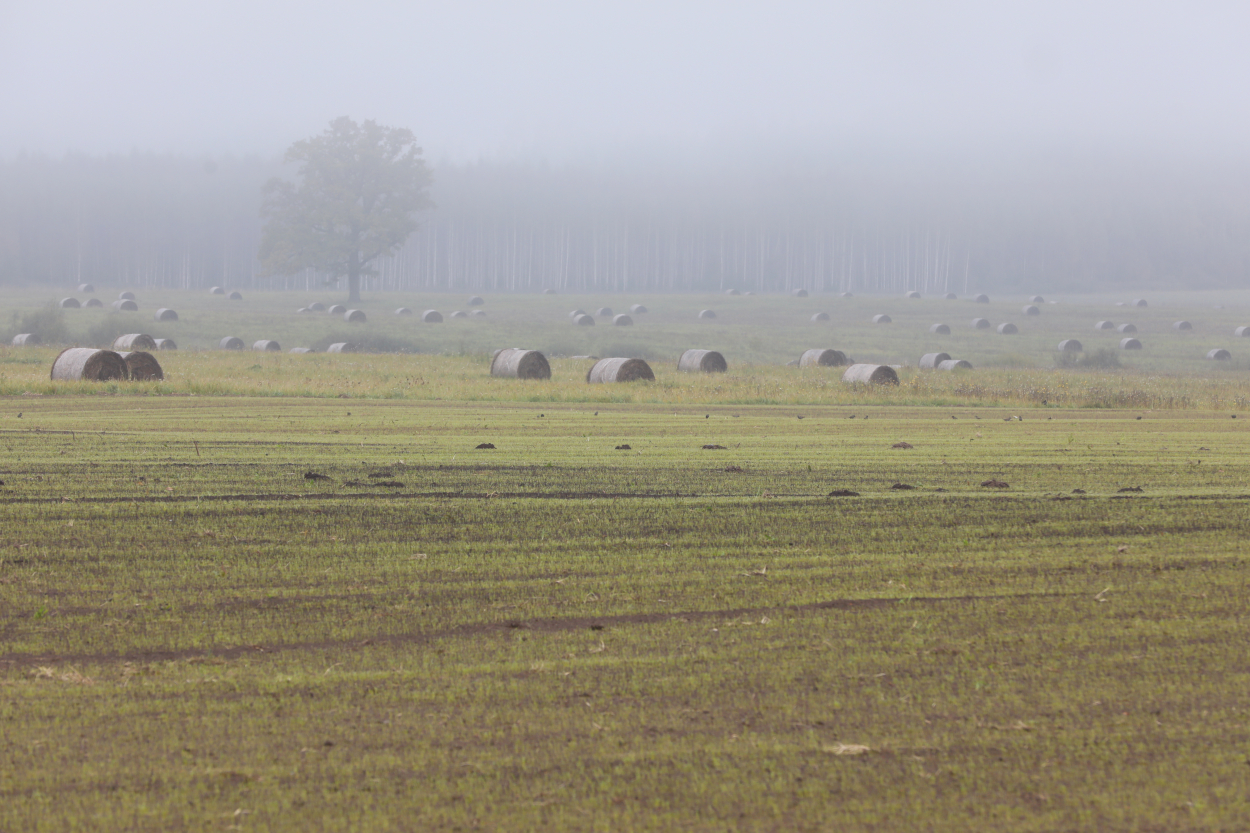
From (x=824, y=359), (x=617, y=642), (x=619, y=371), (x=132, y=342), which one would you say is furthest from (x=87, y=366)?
(x=824, y=359)

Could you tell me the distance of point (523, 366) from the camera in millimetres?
38438

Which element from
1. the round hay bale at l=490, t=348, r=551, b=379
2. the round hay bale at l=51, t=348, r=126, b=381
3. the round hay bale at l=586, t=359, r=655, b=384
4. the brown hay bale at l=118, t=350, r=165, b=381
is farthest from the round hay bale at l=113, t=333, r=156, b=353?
the round hay bale at l=586, t=359, r=655, b=384

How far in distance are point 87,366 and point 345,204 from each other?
219 feet

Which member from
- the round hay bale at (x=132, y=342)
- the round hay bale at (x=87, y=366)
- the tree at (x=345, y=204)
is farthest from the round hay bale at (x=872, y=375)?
the tree at (x=345, y=204)

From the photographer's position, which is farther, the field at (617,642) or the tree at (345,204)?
the tree at (345,204)

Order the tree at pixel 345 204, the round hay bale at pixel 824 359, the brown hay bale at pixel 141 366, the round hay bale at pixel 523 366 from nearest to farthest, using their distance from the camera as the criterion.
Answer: the brown hay bale at pixel 141 366 < the round hay bale at pixel 523 366 < the round hay bale at pixel 824 359 < the tree at pixel 345 204

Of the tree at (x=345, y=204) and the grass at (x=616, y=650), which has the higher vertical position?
the tree at (x=345, y=204)

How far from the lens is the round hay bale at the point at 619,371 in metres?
35.1

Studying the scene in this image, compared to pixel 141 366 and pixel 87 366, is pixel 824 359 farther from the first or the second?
pixel 87 366

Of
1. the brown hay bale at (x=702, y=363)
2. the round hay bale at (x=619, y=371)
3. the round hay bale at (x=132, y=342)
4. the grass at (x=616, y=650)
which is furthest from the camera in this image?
the round hay bale at (x=132, y=342)

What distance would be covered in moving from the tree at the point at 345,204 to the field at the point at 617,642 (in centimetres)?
8295

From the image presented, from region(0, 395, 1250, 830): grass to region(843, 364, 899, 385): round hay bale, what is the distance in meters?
22.4

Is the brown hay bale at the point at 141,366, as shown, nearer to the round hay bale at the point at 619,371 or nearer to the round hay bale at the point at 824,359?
the round hay bale at the point at 619,371

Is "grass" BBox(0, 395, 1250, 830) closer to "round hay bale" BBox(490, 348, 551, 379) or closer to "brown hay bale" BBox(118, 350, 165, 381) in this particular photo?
"brown hay bale" BBox(118, 350, 165, 381)
